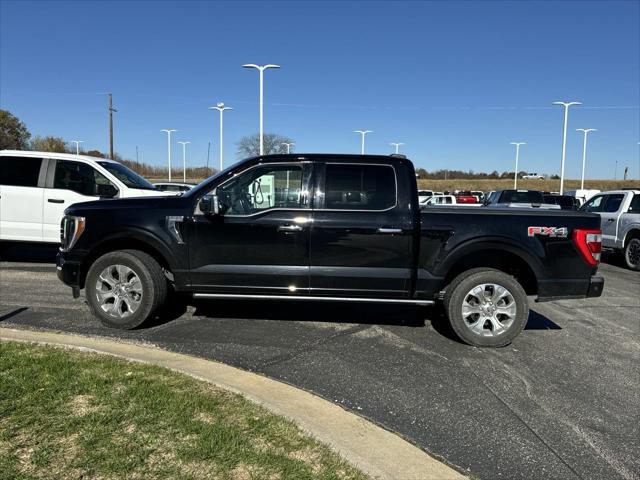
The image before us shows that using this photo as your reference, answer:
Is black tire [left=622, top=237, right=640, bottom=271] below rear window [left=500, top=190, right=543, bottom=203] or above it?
below

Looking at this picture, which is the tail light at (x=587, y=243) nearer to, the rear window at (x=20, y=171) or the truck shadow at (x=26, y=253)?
the truck shadow at (x=26, y=253)

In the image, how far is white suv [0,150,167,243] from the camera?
9.64m

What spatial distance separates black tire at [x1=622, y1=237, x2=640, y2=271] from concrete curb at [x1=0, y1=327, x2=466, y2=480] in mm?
10727

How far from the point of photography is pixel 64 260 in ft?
19.1

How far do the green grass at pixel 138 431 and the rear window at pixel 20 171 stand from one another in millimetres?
6625

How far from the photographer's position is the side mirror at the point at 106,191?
9664 millimetres

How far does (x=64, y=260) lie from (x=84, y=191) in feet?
14.7

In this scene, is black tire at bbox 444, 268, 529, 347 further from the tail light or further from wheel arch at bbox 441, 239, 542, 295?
the tail light

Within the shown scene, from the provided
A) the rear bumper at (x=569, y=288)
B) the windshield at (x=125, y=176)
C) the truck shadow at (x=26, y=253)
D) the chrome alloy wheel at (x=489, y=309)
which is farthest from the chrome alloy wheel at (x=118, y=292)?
the truck shadow at (x=26, y=253)

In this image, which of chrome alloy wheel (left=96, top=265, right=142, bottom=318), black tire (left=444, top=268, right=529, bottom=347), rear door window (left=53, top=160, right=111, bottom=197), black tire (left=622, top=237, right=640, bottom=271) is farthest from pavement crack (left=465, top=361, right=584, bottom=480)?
black tire (left=622, top=237, right=640, bottom=271)

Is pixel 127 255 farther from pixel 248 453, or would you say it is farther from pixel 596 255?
pixel 596 255

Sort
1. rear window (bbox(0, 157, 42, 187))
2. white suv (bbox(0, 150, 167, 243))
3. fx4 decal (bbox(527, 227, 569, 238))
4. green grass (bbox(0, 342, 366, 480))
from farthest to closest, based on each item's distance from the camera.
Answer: rear window (bbox(0, 157, 42, 187))
white suv (bbox(0, 150, 167, 243))
fx4 decal (bbox(527, 227, 569, 238))
green grass (bbox(0, 342, 366, 480))

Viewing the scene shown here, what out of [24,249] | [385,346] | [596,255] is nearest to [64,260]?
[385,346]

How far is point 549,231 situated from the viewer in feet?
17.8
